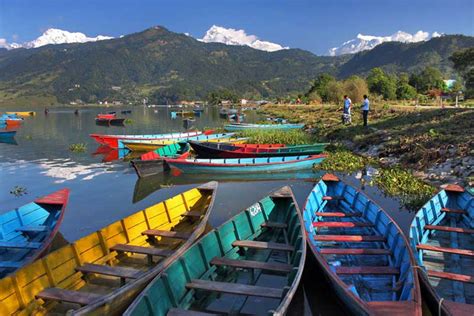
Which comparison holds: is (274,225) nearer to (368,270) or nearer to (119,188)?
(368,270)

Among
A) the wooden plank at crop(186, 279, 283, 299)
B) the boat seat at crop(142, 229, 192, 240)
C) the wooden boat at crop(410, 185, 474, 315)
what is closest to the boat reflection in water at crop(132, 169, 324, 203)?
the wooden boat at crop(410, 185, 474, 315)

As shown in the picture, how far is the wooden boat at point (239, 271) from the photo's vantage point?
20.2 feet

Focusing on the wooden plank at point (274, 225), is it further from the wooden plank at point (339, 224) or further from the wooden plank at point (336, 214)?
the wooden plank at point (336, 214)

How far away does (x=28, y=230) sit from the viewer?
382 inches

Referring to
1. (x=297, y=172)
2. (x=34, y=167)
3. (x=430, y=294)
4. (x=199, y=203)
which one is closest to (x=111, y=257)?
(x=199, y=203)

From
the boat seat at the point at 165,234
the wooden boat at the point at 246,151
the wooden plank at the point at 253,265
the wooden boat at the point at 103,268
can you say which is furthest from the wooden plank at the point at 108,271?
the wooden boat at the point at 246,151

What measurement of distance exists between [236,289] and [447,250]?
15.2ft

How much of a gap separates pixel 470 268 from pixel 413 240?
4.21ft

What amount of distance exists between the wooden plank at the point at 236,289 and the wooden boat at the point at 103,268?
98 cm

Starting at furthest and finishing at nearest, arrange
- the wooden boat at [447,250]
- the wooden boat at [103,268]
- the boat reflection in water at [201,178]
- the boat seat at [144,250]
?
the boat reflection in water at [201,178] < the boat seat at [144,250] < the wooden boat at [447,250] < the wooden boat at [103,268]

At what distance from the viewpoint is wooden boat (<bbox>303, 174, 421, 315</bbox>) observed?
5.84 m

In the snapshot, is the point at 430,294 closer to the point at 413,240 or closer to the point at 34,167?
the point at 413,240

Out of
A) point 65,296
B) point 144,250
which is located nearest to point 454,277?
point 144,250

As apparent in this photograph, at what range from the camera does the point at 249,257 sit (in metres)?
9.09
